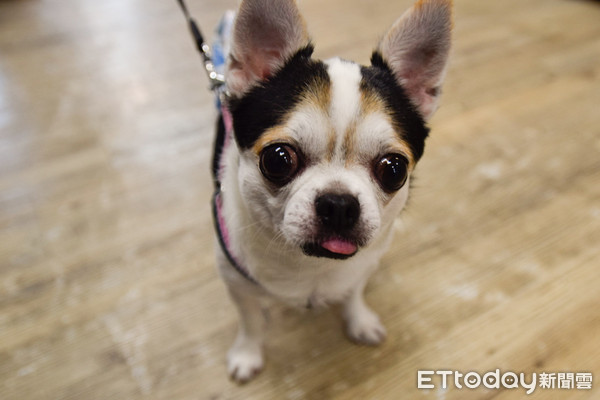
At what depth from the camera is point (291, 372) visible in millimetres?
1345

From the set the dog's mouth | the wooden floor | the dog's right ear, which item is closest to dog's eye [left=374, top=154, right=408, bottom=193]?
the dog's mouth

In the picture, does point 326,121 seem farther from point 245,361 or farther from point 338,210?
point 245,361

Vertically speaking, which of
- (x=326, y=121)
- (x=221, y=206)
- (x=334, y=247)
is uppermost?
(x=326, y=121)

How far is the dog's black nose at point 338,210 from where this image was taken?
85cm

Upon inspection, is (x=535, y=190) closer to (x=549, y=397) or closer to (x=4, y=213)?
(x=549, y=397)

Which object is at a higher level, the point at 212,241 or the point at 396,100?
the point at 396,100

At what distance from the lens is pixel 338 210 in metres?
0.85

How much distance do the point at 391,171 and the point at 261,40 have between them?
1.32 ft

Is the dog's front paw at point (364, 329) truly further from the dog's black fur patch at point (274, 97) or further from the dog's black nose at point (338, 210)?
the dog's black fur patch at point (274, 97)

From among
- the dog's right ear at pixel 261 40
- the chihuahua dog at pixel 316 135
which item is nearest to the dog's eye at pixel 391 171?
the chihuahua dog at pixel 316 135

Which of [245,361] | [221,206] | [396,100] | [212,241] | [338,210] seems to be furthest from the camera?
[212,241]

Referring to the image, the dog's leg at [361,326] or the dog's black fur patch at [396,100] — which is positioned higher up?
the dog's black fur patch at [396,100]

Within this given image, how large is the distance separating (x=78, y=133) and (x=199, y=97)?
0.61 metres

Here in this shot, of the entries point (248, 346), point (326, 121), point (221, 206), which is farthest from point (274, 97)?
point (248, 346)
